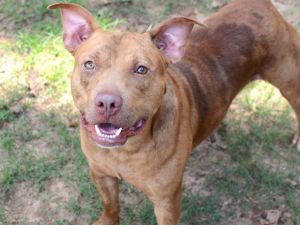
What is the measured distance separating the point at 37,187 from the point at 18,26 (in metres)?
1.86

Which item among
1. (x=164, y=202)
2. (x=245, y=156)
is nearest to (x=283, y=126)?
(x=245, y=156)

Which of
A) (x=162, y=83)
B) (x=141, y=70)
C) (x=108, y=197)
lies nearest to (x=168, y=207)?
(x=108, y=197)

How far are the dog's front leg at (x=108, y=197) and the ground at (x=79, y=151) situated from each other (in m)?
0.17

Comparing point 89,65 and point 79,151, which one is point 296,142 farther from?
point 89,65

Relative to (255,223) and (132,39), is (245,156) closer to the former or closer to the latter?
(255,223)

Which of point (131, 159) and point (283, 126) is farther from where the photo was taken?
point (283, 126)

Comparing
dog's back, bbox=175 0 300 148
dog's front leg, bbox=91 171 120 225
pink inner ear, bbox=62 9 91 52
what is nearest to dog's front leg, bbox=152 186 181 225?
dog's front leg, bbox=91 171 120 225

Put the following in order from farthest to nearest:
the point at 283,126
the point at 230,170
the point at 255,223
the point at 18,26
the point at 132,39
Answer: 1. the point at 18,26
2. the point at 283,126
3. the point at 230,170
4. the point at 255,223
5. the point at 132,39

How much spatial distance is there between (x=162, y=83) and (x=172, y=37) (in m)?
0.34

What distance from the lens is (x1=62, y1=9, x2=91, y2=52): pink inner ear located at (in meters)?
3.44

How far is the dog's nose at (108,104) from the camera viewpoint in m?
2.95

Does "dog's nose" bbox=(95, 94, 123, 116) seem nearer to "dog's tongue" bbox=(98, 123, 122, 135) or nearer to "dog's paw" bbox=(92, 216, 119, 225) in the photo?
"dog's tongue" bbox=(98, 123, 122, 135)

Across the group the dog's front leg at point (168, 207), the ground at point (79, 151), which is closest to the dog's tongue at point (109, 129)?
the dog's front leg at point (168, 207)

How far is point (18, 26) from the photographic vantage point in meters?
5.63
